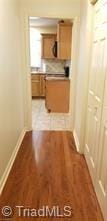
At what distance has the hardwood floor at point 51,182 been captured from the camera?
186cm

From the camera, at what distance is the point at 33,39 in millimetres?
6551

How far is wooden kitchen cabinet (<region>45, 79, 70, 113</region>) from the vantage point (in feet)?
15.5

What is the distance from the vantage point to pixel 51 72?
6.70m

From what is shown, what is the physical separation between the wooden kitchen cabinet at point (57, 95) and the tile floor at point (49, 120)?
18cm

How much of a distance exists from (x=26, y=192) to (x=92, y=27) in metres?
2.06

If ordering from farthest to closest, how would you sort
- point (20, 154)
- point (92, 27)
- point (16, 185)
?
point (20, 154) → point (92, 27) → point (16, 185)

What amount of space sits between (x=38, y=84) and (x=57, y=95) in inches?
70.9

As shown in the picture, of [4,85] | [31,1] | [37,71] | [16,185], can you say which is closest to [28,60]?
[31,1]

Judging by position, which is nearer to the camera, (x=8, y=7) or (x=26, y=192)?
(x=26, y=192)

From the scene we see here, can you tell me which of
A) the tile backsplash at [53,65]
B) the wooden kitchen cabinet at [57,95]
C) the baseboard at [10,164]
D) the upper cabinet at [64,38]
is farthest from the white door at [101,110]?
the tile backsplash at [53,65]

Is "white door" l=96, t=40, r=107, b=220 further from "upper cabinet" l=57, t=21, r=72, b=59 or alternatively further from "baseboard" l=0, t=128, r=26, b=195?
"upper cabinet" l=57, t=21, r=72, b=59

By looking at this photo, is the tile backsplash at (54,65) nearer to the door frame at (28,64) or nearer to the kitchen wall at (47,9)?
the door frame at (28,64)

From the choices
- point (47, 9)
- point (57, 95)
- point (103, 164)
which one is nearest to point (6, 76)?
point (103, 164)

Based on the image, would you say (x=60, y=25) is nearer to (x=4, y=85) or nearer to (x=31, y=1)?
(x=31, y=1)
